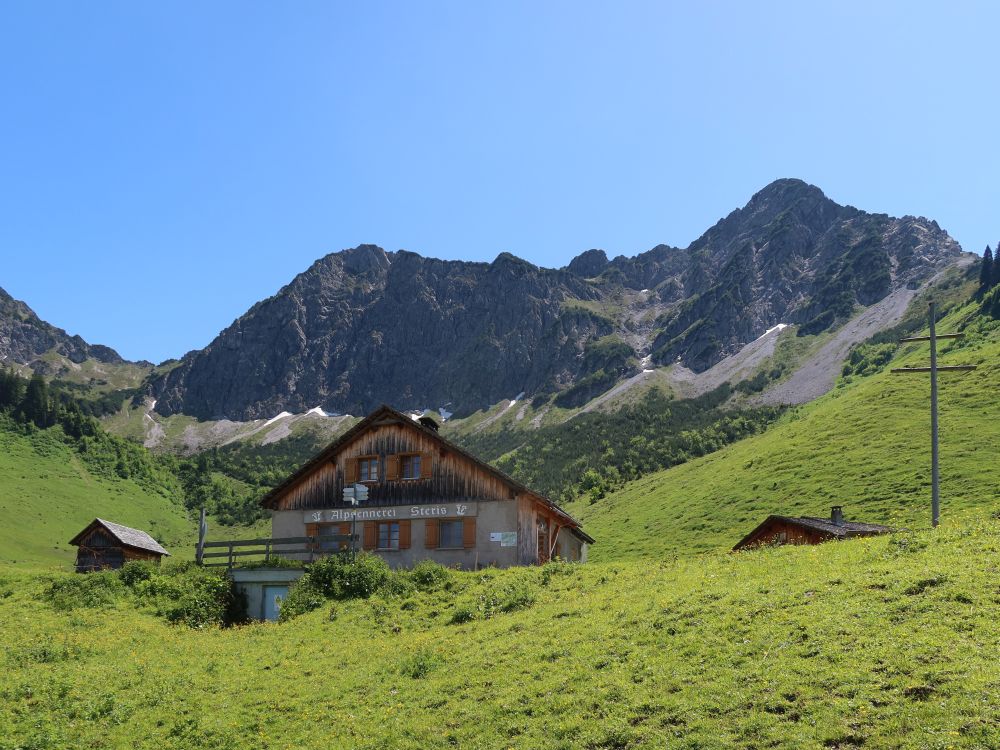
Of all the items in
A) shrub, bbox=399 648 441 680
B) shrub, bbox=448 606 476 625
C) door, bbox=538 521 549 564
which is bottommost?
shrub, bbox=399 648 441 680

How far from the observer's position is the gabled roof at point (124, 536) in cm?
6329

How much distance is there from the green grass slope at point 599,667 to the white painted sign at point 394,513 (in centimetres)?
1160

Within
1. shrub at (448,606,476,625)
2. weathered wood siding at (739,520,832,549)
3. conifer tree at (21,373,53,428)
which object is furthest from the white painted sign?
conifer tree at (21,373,53,428)

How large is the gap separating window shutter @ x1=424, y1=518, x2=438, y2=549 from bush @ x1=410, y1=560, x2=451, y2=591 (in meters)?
8.21

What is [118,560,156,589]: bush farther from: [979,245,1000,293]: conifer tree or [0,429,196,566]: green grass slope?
[979,245,1000,293]: conifer tree

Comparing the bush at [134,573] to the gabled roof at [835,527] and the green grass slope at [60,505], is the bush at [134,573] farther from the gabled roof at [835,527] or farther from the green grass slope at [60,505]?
the green grass slope at [60,505]

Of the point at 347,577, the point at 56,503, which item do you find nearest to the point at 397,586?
the point at 347,577

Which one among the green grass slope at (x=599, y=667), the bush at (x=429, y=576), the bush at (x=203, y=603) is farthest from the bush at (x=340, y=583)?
the bush at (x=203, y=603)

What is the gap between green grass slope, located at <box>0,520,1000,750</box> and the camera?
1465cm

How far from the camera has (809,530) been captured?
4359 cm

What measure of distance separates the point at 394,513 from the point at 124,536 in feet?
108

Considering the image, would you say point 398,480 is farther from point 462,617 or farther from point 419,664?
point 419,664

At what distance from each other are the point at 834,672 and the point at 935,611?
3494 mm

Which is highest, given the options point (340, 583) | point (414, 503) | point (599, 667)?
point (414, 503)
